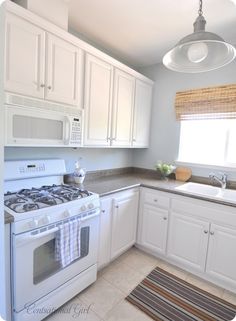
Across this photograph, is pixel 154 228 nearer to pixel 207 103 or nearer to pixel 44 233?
pixel 44 233

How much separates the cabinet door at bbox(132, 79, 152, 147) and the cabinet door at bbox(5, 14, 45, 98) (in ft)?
4.53

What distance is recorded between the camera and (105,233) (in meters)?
1.92

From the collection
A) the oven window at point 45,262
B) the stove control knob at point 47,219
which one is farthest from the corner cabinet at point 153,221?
the stove control knob at point 47,219

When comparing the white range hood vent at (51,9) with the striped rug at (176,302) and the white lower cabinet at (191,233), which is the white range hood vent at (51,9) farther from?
the striped rug at (176,302)

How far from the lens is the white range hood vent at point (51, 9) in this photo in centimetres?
142

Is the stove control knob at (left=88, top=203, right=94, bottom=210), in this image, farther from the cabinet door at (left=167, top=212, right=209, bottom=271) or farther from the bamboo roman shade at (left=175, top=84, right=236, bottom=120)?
the bamboo roman shade at (left=175, top=84, right=236, bottom=120)

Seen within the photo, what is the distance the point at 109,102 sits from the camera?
2.18 m

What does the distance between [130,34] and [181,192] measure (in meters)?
1.78

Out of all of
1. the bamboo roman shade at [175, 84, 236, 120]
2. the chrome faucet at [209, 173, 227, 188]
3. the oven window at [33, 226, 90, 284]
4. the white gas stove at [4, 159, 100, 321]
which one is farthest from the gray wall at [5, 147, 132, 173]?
the chrome faucet at [209, 173, 227, 188]

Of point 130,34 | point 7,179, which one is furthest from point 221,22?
point 7,179

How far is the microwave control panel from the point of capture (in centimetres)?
176

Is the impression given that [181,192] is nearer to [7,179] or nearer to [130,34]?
[7,179]

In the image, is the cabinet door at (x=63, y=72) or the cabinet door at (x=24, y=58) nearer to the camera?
the cabinet door at (x=24, y=58)

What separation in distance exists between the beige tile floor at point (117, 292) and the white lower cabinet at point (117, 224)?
5.4 inches
